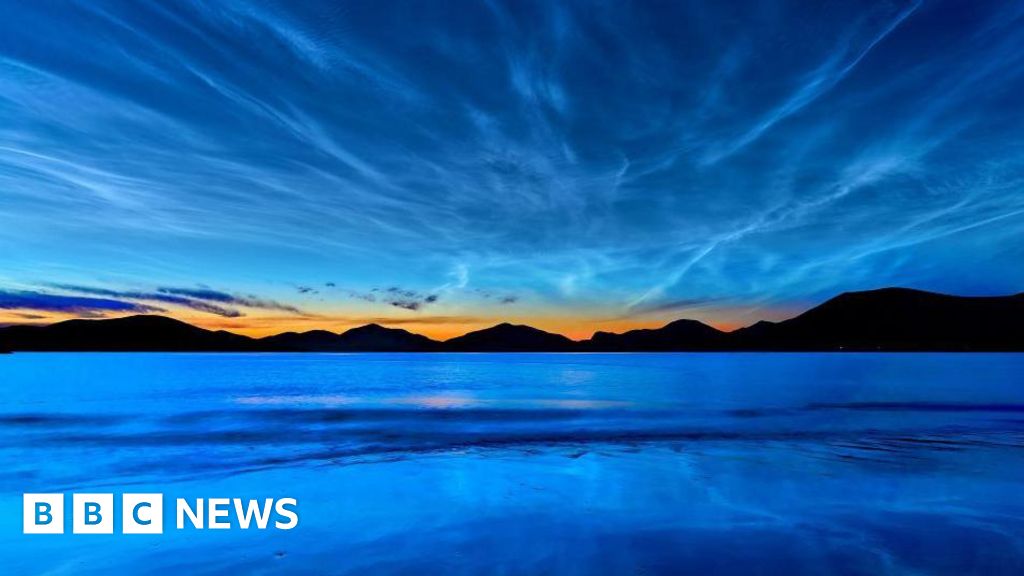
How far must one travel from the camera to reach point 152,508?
12.1 m

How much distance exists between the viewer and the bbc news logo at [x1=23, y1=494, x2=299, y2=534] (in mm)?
11039

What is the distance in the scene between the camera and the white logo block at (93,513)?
11.0 meters

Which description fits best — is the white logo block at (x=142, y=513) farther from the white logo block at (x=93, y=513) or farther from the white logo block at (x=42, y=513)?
the white logo block at (x=42, y=513)

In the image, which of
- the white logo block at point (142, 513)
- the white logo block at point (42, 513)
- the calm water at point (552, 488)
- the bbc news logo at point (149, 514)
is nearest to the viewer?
the calm water at point (552, 488)

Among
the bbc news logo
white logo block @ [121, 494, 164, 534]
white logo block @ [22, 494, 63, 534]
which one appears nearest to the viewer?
white logo block @ [121, 494, 164, 534]

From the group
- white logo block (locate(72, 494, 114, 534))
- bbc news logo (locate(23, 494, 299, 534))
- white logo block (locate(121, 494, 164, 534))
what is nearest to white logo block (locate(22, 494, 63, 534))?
bbc news logo (locate(23, 494, 299, 534))

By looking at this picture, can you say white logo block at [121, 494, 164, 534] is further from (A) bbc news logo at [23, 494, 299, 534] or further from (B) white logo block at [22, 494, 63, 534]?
(B) white logo block at [22, 494, 63, 534]

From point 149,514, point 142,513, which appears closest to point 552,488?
point 149,514

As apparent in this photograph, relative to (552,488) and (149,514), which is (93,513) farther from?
(552,488)

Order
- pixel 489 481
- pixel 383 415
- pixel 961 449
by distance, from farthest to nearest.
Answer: pixel 383 415, pixel 961 449, pixel 489 481

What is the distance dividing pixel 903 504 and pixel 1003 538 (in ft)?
7.16

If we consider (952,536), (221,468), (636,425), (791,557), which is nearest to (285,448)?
(221,468)

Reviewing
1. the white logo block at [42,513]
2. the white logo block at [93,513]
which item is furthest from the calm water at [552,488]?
the white logo block at [93,513]

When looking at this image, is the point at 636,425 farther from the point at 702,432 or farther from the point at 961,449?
the point at 961,449
